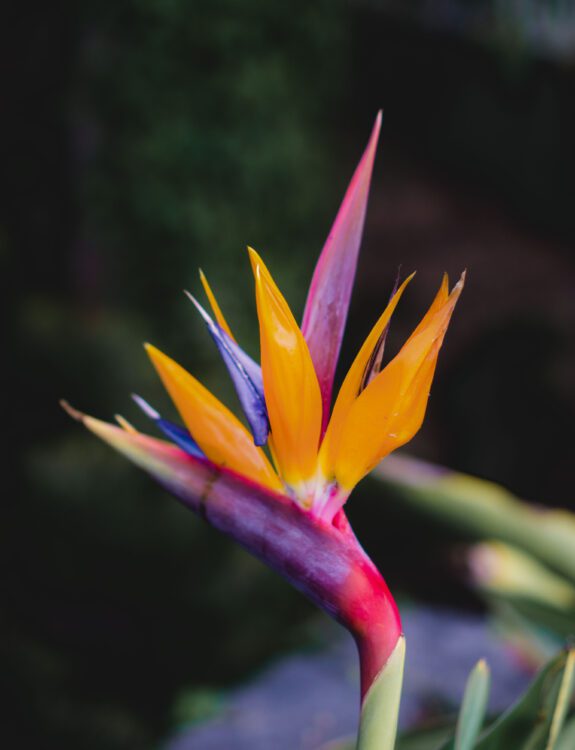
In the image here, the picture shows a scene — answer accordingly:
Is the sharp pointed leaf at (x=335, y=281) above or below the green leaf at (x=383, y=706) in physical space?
above

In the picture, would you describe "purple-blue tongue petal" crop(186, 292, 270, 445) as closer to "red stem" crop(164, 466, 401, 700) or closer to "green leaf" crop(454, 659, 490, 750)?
"red stem" crop(164, 466, 401, 700)

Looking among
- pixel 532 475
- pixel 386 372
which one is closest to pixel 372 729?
pixel 386 372

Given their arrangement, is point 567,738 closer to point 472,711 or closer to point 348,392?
point 472,711

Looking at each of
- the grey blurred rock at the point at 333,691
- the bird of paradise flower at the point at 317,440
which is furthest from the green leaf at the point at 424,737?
the grey blurred rock at the point at 333,691

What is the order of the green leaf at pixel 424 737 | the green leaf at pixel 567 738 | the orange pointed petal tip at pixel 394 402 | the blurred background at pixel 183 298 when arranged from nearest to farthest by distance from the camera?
the orange pointed petal tip at pixel 394 402
the green leaf at pixel 567 738
the green leaf at pixel 424 737
the blurred background at pixel 183 298

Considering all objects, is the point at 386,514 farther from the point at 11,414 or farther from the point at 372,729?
the point at 372,729

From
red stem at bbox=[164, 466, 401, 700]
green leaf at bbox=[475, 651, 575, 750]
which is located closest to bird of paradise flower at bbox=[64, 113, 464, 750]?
red stem at bbox=[164, 466, 401, 700]

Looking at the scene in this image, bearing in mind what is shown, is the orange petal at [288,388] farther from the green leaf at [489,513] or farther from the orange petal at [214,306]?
the green leaf at [489,513]
